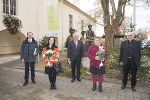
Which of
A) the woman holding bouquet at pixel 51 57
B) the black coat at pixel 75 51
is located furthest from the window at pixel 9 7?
the woman holding bouquet at pixel 51 57

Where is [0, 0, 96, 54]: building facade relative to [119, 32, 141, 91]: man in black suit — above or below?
above

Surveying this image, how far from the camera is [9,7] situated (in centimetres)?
1216

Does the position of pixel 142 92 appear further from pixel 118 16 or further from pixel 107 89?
pixel 118 16

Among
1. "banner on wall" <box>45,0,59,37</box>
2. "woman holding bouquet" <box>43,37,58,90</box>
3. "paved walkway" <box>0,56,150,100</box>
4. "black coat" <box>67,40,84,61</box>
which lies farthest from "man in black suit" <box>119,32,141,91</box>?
"banner on wall" <box>45,0,59,37</box>

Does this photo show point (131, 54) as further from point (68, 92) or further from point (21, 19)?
point (21, 19)

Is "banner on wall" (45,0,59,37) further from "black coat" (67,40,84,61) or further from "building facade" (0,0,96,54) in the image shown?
"black coat" (67,40,84,61)

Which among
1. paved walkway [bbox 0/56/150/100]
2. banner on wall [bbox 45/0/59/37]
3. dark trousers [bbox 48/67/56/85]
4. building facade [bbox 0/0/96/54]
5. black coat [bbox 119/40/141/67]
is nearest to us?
paved walkway [bbox 0/56/150/100]

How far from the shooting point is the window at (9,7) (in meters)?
11.9

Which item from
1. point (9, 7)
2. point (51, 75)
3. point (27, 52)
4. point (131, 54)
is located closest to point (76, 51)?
point (51, 75)

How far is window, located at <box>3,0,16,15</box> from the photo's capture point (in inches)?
468

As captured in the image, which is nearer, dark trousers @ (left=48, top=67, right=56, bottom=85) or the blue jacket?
dark trousers @ (left=48, top=67, right=56, bottom=85)

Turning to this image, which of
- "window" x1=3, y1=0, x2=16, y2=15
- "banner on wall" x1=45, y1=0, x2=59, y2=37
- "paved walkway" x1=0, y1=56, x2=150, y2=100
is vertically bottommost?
"paved walkway" x1=0, y1=56, x2=150, y2=100

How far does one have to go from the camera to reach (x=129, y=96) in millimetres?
4281

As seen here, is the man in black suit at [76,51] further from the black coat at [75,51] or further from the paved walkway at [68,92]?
the paved walkway at [68,92]
